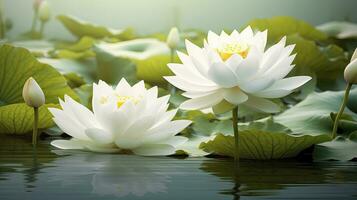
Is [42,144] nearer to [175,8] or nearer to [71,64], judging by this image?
[71,64]

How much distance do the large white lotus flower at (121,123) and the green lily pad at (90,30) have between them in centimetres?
118

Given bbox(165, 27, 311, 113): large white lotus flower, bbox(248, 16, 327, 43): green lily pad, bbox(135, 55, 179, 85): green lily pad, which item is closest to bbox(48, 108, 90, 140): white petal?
bbox(165, 27, 311, 113): large white lotus flower

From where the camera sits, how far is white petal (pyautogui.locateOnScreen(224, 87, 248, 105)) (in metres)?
0.68

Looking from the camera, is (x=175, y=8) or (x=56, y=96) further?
(x=175, y=8)

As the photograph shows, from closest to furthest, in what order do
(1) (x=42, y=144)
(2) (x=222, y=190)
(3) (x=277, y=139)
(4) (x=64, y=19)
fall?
(2) (x=222, y=190)
(3) (x=277, y=139)
(1) (x=42, y=144)
(4) (x=64, y=19)

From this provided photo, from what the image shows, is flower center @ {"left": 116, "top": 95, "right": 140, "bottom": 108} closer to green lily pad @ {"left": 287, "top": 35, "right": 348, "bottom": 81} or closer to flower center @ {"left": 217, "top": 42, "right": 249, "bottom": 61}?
flower center @ {"left": 217, "top": 42, "right": 249, "bottom": 61}

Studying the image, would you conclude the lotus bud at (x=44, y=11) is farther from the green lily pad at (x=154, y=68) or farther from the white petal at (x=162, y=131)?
the white petal at (x=162, y=131)

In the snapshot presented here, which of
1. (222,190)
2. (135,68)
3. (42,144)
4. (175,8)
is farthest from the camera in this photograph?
(175,8)

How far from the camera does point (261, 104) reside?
72cm

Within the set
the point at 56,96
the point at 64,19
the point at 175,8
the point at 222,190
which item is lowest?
Result: the point at 222,190

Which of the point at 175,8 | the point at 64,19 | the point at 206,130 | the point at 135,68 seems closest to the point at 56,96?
the point at 206,130

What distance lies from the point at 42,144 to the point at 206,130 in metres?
0.24

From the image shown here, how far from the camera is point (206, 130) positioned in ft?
3.00

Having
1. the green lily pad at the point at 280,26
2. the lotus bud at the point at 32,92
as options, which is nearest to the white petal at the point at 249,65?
the lotus bud at the point at 32,92
